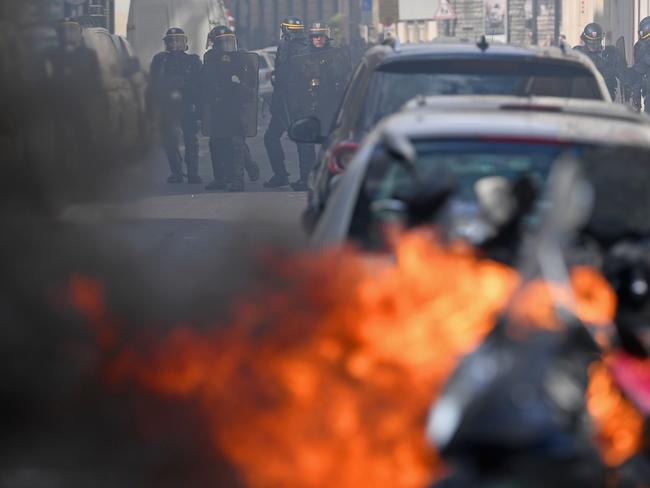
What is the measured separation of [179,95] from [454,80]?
444 inches

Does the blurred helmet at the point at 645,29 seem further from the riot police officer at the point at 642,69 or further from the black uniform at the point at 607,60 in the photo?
the black uniform at the point at 607,60

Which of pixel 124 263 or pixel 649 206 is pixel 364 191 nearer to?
pixel 649 206

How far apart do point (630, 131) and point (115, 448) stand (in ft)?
7.07

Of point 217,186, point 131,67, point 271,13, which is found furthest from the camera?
point 271,13

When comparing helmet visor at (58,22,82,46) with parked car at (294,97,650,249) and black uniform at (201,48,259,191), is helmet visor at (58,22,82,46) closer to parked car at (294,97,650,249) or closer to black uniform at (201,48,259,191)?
black uniform at (201,48,259,191)

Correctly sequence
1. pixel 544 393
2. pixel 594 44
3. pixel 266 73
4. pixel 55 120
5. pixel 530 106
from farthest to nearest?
pixel 266 73, pixel 594 44, pixel 55 120, pixel 530 106, pixel 544 393

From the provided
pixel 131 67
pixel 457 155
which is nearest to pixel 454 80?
pixel 457 155

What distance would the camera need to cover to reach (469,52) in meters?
10.1

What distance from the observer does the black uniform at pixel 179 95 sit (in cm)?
2077

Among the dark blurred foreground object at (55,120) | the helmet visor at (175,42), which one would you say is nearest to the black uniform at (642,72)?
the helmet visor at (175,42)

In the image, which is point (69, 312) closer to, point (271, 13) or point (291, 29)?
point (291, 29)

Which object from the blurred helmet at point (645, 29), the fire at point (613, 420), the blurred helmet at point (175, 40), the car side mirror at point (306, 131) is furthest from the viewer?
the blurred helmet at point (645, 29)

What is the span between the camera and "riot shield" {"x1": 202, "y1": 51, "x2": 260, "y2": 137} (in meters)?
21.3

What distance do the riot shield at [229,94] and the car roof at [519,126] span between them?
563 inches
